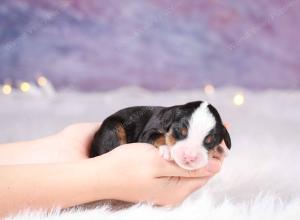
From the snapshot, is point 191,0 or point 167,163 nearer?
point 167,163

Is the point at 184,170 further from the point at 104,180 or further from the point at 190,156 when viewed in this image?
the point at 104,180

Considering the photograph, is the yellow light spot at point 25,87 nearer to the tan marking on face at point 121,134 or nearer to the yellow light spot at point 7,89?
the yellow light spot at point 7,89

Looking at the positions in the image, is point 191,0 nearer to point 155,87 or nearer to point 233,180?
point 155,87

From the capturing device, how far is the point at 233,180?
2.38 m

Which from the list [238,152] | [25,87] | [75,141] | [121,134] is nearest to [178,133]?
[121,134]

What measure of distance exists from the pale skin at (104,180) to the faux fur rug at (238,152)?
4cm

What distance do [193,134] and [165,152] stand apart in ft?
0.34

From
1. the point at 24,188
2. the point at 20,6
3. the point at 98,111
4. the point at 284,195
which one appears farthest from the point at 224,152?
the point at 20,6

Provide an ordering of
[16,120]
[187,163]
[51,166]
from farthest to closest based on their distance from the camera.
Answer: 1. [16,120]
2. [51,166]
3. [187,163]

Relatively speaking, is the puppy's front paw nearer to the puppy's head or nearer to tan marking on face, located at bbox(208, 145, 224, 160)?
the puppy's head

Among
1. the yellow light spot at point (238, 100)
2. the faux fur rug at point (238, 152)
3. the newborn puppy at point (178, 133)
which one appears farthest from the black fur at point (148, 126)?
the yellow light spot at point (238, 100)

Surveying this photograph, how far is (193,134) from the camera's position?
1782mm

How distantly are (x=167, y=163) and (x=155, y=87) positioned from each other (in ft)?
4.93

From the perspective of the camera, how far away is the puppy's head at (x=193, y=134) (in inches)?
69.1
